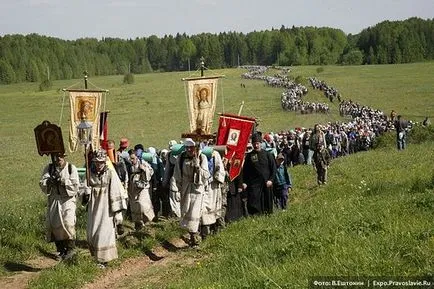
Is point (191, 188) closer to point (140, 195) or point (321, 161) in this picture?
point (140, 195)

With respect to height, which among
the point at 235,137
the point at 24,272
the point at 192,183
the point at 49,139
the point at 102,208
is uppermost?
the point at 49,139

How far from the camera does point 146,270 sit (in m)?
9.67

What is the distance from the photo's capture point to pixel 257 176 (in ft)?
40.3

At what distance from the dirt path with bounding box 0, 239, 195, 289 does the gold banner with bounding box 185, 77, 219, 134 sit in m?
3.23

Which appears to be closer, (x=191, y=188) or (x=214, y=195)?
(x=191, y=188)

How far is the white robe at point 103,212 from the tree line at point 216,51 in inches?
4659

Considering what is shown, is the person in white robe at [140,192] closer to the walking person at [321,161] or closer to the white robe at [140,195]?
the white robe at [140,195]

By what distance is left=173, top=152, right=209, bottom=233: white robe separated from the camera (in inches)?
411

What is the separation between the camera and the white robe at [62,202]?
10.1m

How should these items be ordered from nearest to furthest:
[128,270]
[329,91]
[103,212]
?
[103,212] → [128,270] → [329,91]

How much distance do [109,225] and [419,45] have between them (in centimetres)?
14304

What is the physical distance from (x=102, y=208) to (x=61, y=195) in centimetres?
85

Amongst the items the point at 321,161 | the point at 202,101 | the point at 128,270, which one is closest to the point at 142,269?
the point at 128,270

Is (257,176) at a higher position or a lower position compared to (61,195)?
lower
